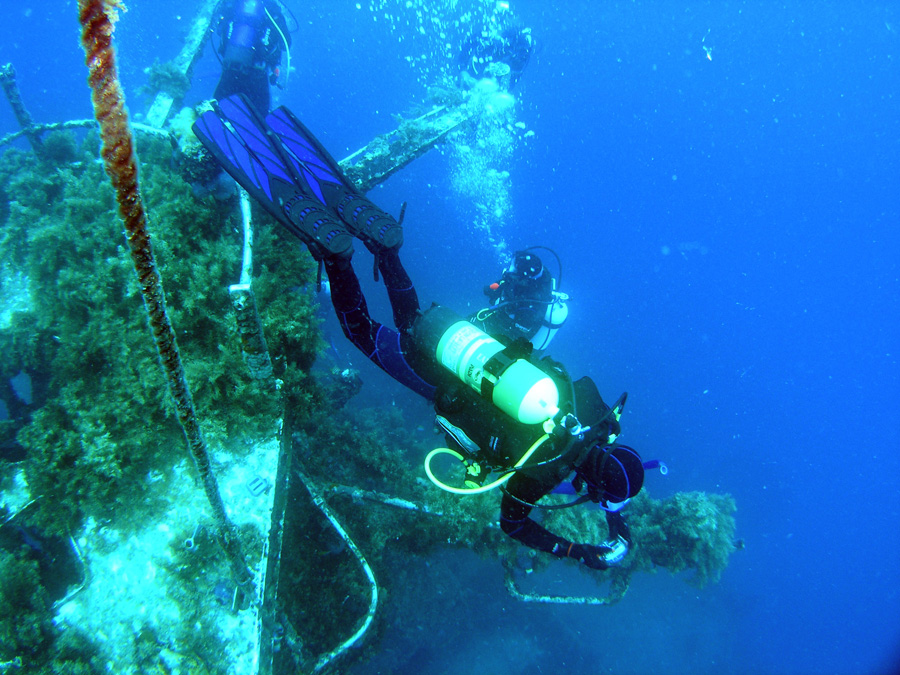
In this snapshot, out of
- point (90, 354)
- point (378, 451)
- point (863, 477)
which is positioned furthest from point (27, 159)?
point (863, 477)

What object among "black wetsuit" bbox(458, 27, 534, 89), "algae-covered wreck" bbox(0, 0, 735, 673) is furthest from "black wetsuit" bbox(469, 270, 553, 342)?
"black wetsuit" bbox(458, 27, 534, 89)

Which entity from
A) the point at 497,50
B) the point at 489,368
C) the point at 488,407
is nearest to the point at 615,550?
the point at 488,407

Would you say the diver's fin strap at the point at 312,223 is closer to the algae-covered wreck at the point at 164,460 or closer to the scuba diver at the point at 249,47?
the algae-covered wreck at the point at 164,460

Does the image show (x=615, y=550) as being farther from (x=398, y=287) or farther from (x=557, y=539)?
(x=398, y=287)

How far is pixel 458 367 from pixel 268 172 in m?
2.58

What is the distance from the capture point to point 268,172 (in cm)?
388

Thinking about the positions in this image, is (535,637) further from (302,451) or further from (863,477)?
(863,477)

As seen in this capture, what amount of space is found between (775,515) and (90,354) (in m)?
36.9

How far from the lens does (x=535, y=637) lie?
375 inches

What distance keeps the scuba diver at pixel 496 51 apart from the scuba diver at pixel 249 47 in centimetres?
474

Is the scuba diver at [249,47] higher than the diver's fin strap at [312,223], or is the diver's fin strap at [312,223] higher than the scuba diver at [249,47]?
the scuba diver at [249,47]

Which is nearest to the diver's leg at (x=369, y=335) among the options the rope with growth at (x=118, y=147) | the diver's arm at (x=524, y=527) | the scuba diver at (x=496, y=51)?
the diver's arm at (x=524, y=527)

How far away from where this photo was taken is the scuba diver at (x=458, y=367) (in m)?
3.11

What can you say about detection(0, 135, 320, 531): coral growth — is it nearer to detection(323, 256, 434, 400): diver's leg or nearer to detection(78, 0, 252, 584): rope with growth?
detection(323, 256, 434, 400): diver's leg
